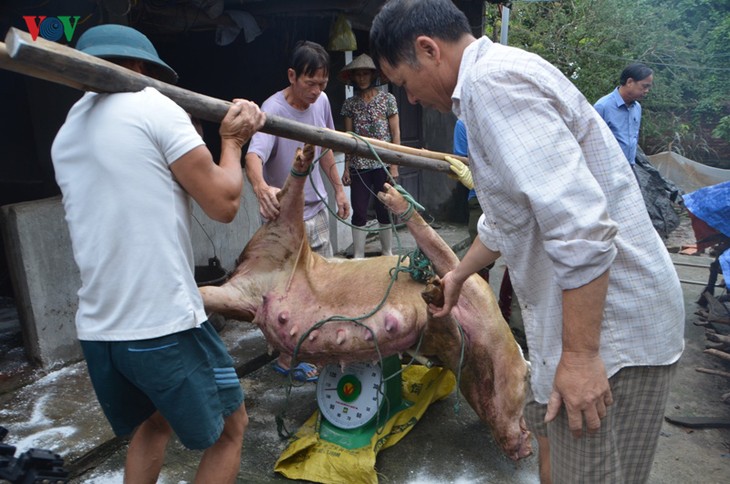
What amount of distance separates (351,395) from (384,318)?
0.62 m

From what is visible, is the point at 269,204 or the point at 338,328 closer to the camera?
the point at 338,328

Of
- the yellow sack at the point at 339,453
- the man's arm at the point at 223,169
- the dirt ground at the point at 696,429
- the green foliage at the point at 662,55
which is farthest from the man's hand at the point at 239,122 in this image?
the green foliage at the point at 662,55

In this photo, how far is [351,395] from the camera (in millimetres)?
3434

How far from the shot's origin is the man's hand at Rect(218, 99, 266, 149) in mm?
2191

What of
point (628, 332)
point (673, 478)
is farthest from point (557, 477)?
point (673, 478)

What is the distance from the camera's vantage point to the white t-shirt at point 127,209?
193 cm

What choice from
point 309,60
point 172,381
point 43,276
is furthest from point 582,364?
point 43,276

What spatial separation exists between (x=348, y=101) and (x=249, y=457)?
427cm

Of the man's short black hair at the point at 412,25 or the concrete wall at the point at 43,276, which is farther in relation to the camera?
Result: the concrete wall at the point at 43,276

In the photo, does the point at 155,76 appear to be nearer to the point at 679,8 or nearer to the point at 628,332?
the point at 628,332

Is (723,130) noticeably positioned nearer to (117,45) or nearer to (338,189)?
(338,189)

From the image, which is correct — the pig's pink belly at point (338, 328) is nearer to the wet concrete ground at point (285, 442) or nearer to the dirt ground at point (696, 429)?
the wet concrete ground at point (285, 442)

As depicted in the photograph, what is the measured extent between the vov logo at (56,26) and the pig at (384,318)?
Result: 261cm

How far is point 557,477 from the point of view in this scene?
5.79ft
